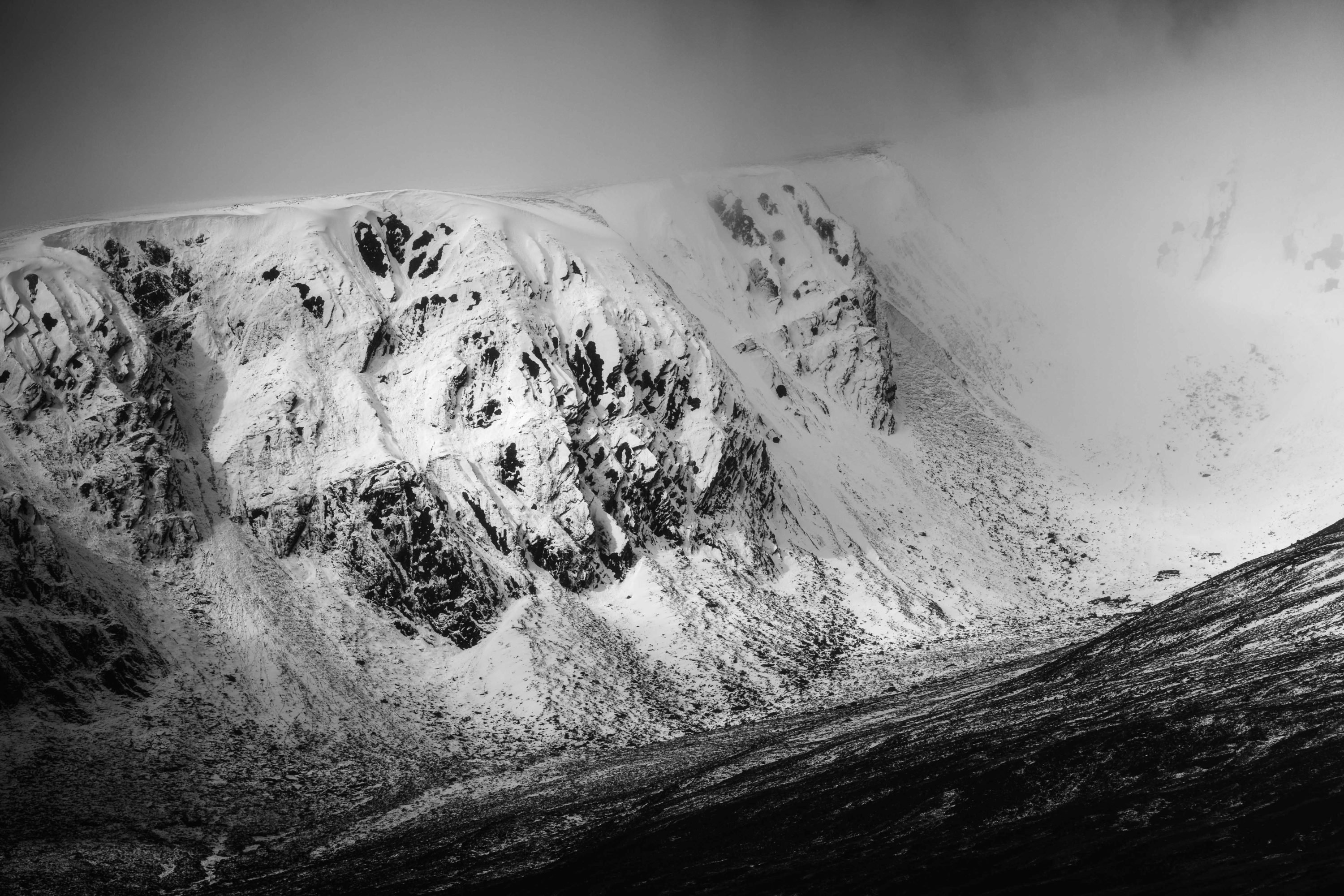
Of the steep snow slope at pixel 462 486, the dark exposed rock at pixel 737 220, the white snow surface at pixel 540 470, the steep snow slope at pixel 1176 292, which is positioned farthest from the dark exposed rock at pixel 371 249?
the steep snow slope at pixel 1176 292

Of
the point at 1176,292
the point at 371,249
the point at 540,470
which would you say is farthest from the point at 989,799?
the point at 1176,292

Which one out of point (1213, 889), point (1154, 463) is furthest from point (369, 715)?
point (1154, 463)

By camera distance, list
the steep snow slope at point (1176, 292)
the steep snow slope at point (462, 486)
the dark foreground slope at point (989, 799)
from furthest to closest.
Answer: the steep snow slope at point (1176, 292)
the steep snow slope at point (462, 486)
the dark foreground slope at point (989, 799)

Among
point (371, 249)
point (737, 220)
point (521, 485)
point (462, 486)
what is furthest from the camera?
point (737, 220)

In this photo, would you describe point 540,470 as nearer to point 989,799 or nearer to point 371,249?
point 371,249

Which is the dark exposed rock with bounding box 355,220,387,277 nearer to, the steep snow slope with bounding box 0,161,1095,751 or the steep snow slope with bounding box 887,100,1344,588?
the steep snow slope with bounding box 0,161,1095,751

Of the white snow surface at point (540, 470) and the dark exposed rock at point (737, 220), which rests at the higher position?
the dark exposed rock at point (737, 220)

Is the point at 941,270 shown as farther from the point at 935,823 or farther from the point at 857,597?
the point at 935,823

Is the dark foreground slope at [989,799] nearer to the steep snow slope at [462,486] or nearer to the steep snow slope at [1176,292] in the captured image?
the steep snow slope at [462,486]

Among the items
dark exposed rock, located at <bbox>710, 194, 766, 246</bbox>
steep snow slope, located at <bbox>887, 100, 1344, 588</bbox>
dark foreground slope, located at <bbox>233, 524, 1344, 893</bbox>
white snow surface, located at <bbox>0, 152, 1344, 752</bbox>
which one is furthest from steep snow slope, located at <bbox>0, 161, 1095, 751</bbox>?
dark exposed rock, located at <bbox>710, 194, 766, 246</bbox>
